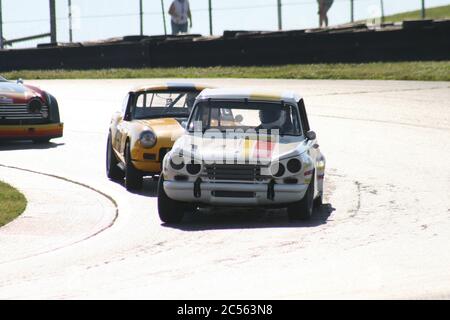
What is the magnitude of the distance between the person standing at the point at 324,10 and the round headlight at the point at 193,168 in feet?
68.2

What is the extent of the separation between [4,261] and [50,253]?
0.50m

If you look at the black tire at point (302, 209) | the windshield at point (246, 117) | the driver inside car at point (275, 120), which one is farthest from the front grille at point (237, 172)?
the driver inside car at point (275, 120)

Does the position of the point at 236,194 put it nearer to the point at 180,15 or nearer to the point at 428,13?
the point at 180,15

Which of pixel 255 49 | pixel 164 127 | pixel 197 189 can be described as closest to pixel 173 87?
pixel 164 127

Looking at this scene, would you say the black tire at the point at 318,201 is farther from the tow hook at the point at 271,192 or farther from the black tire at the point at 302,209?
the tow hook at the point at 271,192

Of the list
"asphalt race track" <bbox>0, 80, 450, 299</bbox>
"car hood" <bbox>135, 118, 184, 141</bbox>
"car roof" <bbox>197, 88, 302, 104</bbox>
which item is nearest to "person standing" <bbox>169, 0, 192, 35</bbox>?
"asphalt race track" <bbox>0, 80, 450, 299</bbox>

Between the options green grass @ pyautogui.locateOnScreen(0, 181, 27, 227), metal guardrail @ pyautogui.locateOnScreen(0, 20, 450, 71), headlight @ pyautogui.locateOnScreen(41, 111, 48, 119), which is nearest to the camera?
green grass @ pyautogui.locateOnScreen(0, 181, 27, 227)

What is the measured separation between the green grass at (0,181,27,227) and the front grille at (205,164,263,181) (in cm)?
220

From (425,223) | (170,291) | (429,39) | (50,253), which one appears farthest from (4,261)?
(429,39)

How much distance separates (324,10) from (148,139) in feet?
62.6

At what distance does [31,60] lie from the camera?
3466 centimetres

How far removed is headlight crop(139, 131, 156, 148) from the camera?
47.7 ft

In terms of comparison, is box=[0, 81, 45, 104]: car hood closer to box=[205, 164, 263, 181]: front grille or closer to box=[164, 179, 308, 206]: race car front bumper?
box=[164, 179, 308, 206]: race car front bumper

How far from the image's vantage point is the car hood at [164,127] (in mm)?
14594
